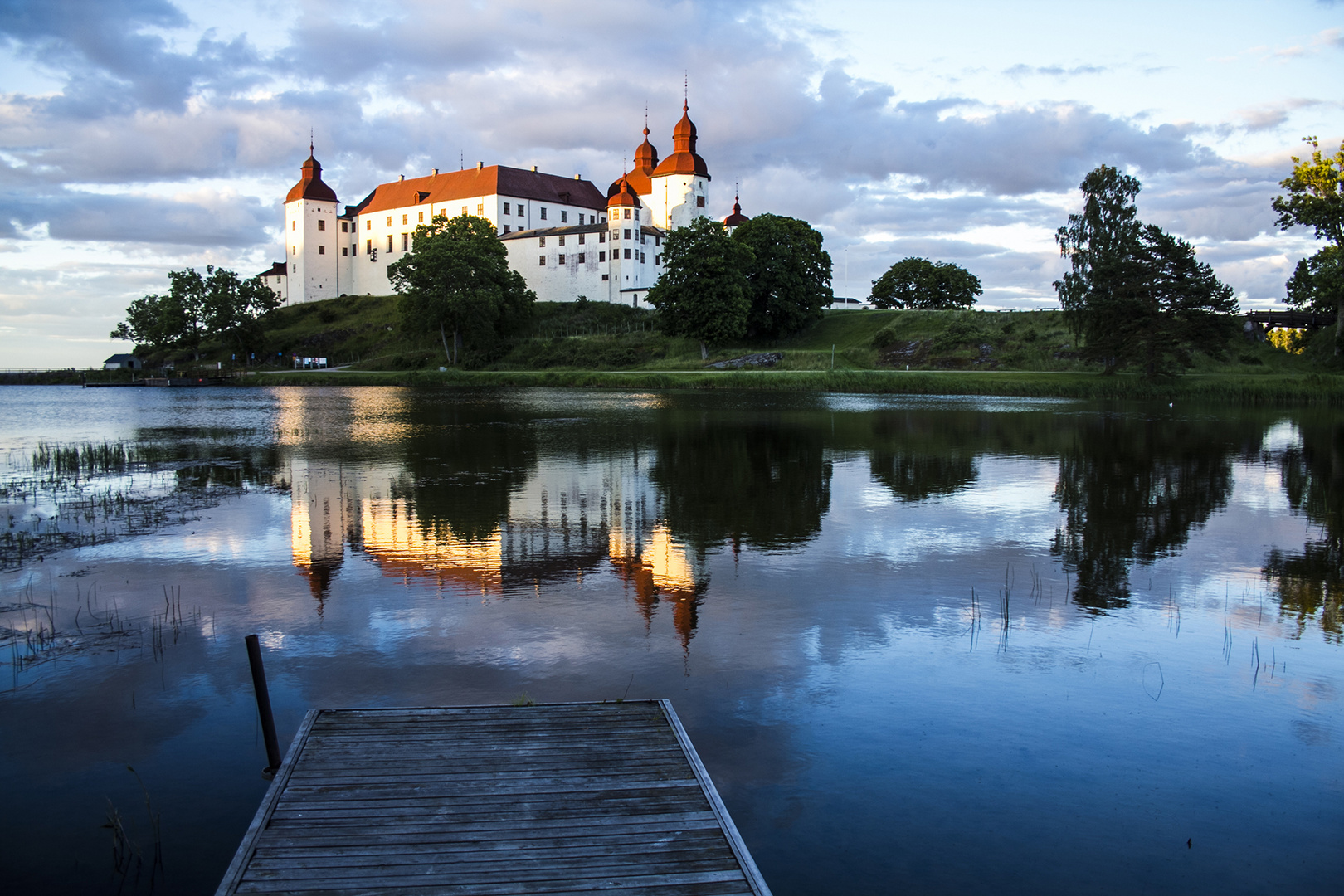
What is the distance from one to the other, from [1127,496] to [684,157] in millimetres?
95312

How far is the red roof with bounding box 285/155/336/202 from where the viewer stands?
12712cm

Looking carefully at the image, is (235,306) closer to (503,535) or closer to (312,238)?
(312,238)

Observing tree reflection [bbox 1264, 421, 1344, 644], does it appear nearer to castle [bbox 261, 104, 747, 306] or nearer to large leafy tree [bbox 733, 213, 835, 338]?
large leafy tree [bbox 733, 213, 835, 338]

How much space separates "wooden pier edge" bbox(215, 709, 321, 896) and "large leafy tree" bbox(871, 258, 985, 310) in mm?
102976

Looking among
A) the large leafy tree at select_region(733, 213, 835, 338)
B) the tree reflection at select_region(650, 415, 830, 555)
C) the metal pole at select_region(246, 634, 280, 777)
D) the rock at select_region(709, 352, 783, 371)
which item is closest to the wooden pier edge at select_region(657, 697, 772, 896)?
the metal pole at select_region(246, 634, 280, 777)

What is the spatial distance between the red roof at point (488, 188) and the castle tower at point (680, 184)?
43.9 feet

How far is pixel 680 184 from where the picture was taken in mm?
109438

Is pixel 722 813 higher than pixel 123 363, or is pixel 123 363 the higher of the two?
pixel 123 363

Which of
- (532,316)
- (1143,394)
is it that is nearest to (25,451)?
(1143,394)

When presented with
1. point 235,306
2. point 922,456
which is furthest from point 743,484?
point 235,306

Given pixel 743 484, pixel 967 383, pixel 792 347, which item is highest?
pixel 792 347

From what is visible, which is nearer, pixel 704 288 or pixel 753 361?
pixel 753 361

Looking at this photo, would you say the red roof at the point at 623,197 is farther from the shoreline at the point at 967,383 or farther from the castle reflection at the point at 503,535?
the castle reflection at the point at 503,535

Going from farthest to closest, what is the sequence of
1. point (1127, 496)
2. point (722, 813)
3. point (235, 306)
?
point (235, 306) < point (1127, 496) < point (722, 813)
